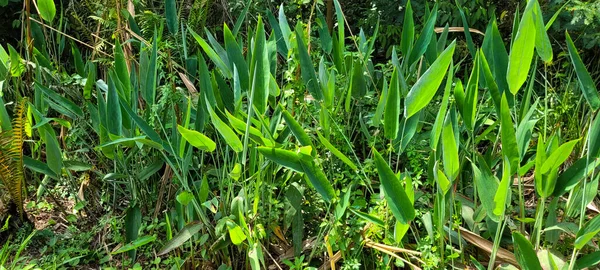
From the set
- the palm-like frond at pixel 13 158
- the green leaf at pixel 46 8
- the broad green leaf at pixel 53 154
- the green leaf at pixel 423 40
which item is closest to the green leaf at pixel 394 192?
the green leaf at pixel 423 40

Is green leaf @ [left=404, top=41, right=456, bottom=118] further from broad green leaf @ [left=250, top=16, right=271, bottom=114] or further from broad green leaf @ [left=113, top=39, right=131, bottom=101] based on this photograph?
broad green leaf @ [left=113, top=39, right=131, bottom=101]

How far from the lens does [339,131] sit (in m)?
1.62

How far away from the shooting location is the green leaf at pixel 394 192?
124cm

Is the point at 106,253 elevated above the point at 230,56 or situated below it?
below

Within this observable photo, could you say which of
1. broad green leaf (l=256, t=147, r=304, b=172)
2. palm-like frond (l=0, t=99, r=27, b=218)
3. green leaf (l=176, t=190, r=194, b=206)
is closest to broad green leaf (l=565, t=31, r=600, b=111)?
broad green leaf (l=256, t=147, r=304, b=172)

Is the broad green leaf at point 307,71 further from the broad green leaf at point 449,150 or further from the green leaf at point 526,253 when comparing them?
the green leaf at point 526,253

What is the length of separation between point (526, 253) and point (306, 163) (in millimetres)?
487

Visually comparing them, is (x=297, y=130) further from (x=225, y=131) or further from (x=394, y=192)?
(x=394, y=192)

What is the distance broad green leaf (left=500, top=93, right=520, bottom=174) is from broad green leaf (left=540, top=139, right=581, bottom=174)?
0.07 metres

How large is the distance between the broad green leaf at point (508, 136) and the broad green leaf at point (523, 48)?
0.07 metres

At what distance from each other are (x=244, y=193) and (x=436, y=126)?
1.57ft

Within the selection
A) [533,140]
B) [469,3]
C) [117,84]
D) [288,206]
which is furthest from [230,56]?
[469,3]

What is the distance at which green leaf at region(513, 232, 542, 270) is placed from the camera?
1.20 metres

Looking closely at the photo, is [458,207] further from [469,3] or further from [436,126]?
[469,3]
